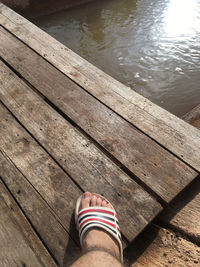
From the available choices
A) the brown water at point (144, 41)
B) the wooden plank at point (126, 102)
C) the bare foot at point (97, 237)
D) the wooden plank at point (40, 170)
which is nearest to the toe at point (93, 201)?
the bare foot at point (97, 237)

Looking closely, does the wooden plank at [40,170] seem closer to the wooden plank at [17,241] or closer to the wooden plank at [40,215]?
the wooden plank at [40,215]

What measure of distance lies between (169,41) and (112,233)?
13.7 ft

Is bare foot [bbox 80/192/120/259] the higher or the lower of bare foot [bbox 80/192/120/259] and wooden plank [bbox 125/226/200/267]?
the higher

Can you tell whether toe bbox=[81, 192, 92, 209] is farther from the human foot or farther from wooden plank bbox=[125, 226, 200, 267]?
wooden plank bbox=[125, 226, 200, 267]

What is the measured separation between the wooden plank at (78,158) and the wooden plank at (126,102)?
0.41 m

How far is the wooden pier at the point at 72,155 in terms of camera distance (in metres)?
1.36

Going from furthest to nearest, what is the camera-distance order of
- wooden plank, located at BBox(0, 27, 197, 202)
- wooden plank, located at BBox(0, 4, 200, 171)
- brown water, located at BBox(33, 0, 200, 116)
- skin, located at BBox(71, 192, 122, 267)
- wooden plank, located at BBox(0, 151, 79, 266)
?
brown water, located at BBox(33, 0, 200, 116)
wooden plank, located at BBox(0, 4, 200, 171)
wooden plank, located at BBox(0, 27, 197, 202)
wooden plank, located at BBox(0, 151, 79, 266)
skin, located at BBox(71, 192, 122, 267)

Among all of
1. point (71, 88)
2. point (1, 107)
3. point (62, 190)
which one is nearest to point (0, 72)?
point (1, 107)

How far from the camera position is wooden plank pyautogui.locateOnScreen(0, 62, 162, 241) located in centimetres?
142

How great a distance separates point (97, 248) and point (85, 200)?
0.27m

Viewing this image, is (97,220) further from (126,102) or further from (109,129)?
(126,102)

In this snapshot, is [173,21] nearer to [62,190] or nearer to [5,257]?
[62,190]

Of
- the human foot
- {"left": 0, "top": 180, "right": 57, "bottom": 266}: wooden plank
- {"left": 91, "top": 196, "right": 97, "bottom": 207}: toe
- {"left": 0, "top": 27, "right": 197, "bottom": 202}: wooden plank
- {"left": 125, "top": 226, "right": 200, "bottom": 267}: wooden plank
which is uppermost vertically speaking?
{"left": 0, "top": 27, "right": 197, "bottom": 202}: wooden plank

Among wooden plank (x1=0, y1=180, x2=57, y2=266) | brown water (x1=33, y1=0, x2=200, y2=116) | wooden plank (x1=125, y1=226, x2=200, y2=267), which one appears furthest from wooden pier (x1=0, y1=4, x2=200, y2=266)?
brown water (x1=33, y1=0, x2=200, y2=116)
